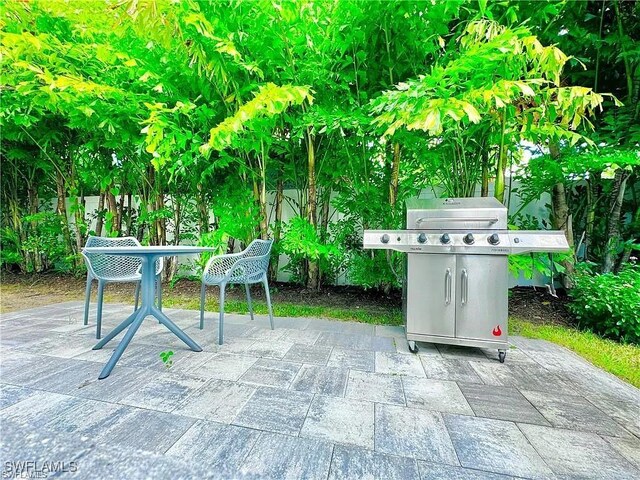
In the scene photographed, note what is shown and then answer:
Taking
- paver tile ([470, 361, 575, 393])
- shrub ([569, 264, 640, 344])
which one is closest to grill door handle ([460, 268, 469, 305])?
paver tile ([470, 361, 575, 393])

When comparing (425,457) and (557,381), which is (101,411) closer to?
(425,457)

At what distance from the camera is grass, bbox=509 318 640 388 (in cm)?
188

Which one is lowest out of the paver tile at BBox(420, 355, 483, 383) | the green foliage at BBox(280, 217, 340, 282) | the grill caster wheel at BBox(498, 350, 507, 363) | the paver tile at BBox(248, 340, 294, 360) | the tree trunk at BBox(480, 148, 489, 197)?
the paver tile at BBox(420, 355, 483, 383)

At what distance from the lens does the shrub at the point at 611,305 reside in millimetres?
2309

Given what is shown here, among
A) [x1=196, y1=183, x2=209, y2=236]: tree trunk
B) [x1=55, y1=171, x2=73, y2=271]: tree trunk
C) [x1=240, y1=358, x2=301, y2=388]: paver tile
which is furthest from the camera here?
[x1=55, y1=171, x2=73, y2=271]: tree trunk

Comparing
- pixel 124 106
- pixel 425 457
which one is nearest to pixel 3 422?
pixel 425 457

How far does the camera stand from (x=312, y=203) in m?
3.54

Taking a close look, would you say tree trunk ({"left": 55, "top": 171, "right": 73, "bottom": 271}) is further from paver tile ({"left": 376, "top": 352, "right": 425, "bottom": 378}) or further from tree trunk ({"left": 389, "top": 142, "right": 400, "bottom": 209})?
paver tile ({"left": 376, "top": 352, "right": 425, "bottom": 378})

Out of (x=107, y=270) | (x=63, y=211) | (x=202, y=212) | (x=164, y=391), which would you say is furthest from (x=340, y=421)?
(x=63, y=211)

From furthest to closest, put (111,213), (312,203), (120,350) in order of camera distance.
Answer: (111,213) < (312,203) < (120,350)

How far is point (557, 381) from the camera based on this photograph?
1.69m

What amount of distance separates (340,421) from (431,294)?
1235 millimetres

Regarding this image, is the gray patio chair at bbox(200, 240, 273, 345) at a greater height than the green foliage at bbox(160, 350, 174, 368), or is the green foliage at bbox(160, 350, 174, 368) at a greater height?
the gray patio chair at bbox(200, 240, 273, 345)

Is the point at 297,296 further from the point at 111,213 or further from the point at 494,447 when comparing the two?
the point at 111,213
